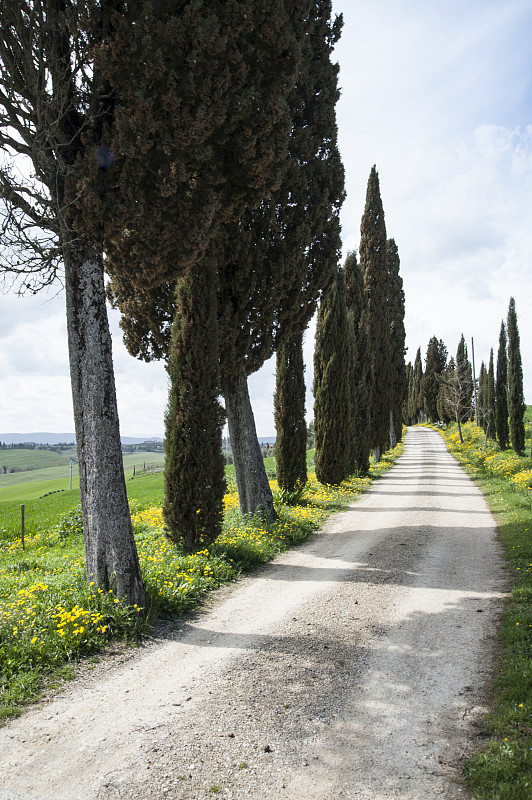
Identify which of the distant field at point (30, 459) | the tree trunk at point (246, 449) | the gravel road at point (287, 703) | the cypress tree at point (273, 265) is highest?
the cypress tree at point (273, 265)

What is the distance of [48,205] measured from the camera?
6.02 m

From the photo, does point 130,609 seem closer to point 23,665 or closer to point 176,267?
point 23,665

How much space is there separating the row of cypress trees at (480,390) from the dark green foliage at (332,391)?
16524 mm

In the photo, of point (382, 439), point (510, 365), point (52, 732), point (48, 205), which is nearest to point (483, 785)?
point (52, 732)

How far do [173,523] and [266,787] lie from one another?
5.61m

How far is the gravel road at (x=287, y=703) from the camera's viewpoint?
312 cm

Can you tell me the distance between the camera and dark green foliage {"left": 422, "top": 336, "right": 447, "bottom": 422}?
6312 centimetres

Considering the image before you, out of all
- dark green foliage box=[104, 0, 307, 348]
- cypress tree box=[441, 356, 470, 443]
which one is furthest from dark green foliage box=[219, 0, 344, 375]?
cypress tree box=[441, 356, 470, 443]

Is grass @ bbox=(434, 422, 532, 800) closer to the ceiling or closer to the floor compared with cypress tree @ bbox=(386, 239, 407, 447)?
closer to the floor

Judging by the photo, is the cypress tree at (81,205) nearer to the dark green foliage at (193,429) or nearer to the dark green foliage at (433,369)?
the dark green foliage at (193,429)

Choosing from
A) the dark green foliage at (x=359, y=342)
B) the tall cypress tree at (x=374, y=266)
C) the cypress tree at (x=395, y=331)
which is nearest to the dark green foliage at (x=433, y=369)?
the cypress tree at (x=395, y=331)

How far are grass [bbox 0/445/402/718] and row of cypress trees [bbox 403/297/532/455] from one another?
23.2 metres

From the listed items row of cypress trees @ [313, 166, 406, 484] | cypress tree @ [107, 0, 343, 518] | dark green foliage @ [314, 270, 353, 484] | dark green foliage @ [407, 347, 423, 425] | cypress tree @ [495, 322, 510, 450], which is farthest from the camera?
dark green foliage @ [407, 347, 423, 425]

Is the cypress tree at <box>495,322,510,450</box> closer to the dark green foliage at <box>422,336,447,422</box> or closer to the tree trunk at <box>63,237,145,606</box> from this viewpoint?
the dark green foliage at <box>422,336,447,422</box>
